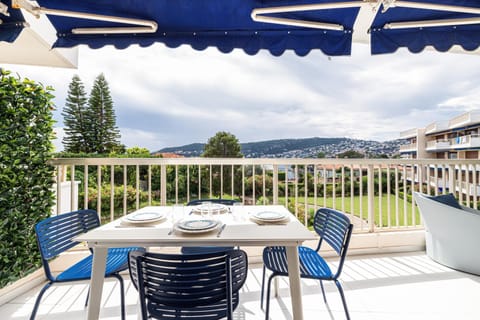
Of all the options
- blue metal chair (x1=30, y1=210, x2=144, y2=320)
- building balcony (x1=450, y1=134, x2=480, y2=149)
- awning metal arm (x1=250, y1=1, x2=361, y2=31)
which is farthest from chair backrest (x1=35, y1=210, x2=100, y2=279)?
building balcony (x1=450, y1=134, x2=480, y2=149)

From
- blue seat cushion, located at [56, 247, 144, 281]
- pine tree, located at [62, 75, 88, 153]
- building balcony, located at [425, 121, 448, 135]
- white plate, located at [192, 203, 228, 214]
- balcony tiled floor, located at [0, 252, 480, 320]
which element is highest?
pine tree, located at [62, 75, 88, 153]

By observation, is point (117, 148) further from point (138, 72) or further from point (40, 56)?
point (40, 56)

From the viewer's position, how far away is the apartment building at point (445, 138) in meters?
6.43

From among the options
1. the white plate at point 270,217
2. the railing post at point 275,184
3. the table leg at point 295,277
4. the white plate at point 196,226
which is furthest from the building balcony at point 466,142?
the white plate at point 196,226

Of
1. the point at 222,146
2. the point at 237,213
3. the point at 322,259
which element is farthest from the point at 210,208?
the point at 222,146

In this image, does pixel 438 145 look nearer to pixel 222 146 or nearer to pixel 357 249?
pixel 357 249

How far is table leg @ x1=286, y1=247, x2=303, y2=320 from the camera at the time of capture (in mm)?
1364

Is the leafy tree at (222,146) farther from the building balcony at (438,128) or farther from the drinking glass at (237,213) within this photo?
the drinking glass at (237,213)

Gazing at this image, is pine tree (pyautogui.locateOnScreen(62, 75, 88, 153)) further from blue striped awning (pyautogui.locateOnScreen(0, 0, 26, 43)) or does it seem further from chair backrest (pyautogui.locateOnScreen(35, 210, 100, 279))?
chair backrest (pyautogui.locateOnScreen(35, 210, 100, 279))

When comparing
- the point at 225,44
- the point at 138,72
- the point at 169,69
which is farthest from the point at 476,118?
the point at 138,72

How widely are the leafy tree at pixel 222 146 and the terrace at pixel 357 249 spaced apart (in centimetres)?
600

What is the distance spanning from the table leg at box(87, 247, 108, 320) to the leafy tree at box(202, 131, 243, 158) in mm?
8063

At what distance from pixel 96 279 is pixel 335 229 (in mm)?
1635

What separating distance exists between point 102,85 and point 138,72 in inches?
302
